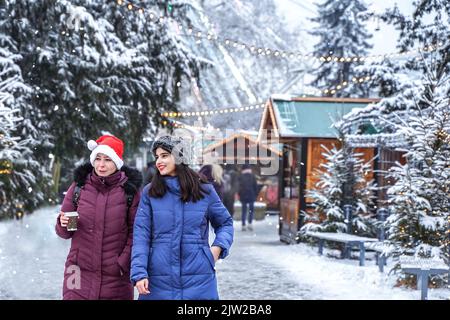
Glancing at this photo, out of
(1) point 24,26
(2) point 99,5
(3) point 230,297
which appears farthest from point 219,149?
(3) point 230,297

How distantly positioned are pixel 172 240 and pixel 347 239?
8273 mm

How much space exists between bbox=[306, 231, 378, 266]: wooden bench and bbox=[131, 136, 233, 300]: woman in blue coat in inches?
313

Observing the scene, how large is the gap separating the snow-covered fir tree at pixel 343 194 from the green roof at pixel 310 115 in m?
1.18

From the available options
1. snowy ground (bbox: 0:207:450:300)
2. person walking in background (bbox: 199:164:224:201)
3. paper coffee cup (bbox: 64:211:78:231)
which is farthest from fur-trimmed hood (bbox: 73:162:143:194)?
person walking in background (bbox: 199:164:224:201)

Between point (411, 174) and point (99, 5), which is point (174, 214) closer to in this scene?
point (411, 174)

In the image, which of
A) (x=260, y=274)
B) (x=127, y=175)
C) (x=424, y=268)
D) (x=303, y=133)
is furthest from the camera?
A: (x=303, y=133)

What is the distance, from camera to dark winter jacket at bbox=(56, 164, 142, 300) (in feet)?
15.8

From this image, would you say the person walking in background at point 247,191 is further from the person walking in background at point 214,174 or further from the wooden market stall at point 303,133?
the wooden market stall at point 303,133

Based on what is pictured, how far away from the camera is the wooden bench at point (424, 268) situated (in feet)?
28.9

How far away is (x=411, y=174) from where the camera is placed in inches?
413

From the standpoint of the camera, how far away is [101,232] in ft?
15.8

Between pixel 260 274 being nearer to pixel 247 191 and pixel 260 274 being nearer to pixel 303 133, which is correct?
pixel 303 133

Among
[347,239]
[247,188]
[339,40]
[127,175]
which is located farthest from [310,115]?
[339,40]

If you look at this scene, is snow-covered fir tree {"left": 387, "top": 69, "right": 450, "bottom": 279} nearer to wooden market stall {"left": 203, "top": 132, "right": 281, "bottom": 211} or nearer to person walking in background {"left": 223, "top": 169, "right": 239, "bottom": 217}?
person walking in background {"left": 223, "top": 169, "right": 239, "bottom": 217}
